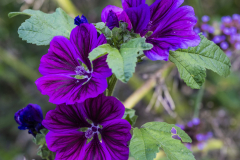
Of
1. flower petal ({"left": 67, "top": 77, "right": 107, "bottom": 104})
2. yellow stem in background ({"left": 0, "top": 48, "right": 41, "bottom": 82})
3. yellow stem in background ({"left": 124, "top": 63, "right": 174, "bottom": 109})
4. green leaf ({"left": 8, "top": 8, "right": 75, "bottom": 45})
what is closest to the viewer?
flower petal ({"left": 67, "top": 77, "right": 107, "bottom": 104})

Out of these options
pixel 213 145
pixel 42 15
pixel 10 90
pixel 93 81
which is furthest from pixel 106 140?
pixel 10 90

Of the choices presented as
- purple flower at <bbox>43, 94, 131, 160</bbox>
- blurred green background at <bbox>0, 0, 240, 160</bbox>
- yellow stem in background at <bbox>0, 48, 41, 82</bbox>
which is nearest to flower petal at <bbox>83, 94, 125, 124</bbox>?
purple flower at <bbox>43, 94, 131, 160</bbox>

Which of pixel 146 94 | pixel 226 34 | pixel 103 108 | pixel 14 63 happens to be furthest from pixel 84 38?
pixel 14 63

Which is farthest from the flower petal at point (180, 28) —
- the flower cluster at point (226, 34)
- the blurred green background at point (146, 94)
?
the blurred green background at point (146, 94)

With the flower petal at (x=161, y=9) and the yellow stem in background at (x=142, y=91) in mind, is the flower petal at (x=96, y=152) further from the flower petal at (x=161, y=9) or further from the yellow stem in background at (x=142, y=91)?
the yellow stem in background at (x=142, y=91)

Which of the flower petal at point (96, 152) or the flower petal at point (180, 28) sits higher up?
the flower petal at point (180, 28)

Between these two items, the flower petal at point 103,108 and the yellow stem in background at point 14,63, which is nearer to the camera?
the flower petal at point 103,108

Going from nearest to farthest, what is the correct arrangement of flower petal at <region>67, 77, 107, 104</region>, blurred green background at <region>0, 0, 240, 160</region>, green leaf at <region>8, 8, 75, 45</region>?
flower petal at <region>67, 77, 107, 104</region>
green leaf at <region>8, 8, 75, 45</region>
blurred green background at <region>0, 0, 240, 160</region>

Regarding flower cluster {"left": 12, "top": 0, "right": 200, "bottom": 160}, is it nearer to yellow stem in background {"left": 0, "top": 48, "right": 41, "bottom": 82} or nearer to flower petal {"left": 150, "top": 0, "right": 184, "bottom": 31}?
flower petal {"left": 150, "top": 0, "right": 184, "bottom": 31}
